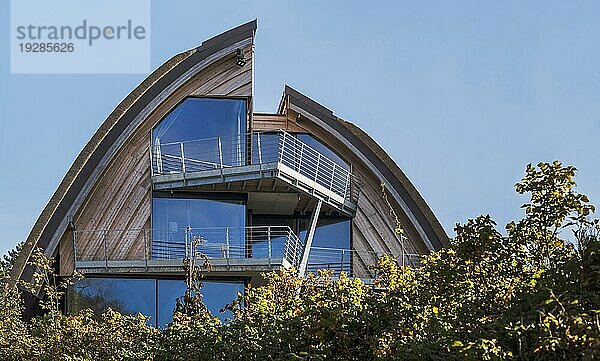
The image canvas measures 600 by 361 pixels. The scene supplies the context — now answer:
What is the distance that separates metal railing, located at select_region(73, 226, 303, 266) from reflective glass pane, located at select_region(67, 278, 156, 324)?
1.84 feet

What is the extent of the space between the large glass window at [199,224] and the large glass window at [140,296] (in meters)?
0.72

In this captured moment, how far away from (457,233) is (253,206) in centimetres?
1593

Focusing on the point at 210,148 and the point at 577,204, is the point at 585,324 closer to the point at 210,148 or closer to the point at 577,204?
the point at 577,204

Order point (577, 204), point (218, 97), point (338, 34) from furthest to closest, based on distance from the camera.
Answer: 1. point (218, 97)
2. point (338, 34)
3. point (577, 204)

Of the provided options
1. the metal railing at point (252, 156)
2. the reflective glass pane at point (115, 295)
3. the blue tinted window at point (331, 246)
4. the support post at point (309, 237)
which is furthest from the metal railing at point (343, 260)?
the reflective glass pane at point (115, 295)

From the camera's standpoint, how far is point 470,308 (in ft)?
25.6

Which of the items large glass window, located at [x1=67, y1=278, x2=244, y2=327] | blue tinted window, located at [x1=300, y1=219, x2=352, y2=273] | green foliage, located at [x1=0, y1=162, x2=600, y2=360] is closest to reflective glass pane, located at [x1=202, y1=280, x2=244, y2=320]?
large glass window, located at [x1=67, y1=278, x2=244, y2=327]

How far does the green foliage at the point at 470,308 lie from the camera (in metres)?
6.29

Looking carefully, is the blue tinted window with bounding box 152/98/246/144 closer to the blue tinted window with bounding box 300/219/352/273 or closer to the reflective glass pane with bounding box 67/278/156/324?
the blue tinted window with bounding box 300/219/352/273

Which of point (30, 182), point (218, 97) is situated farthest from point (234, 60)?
point (30, 182)

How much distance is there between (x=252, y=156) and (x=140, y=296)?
4.30 metres

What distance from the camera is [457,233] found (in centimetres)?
831

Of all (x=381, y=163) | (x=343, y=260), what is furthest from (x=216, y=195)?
(x=381, y=163)

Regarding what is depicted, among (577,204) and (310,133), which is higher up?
(310,133)
